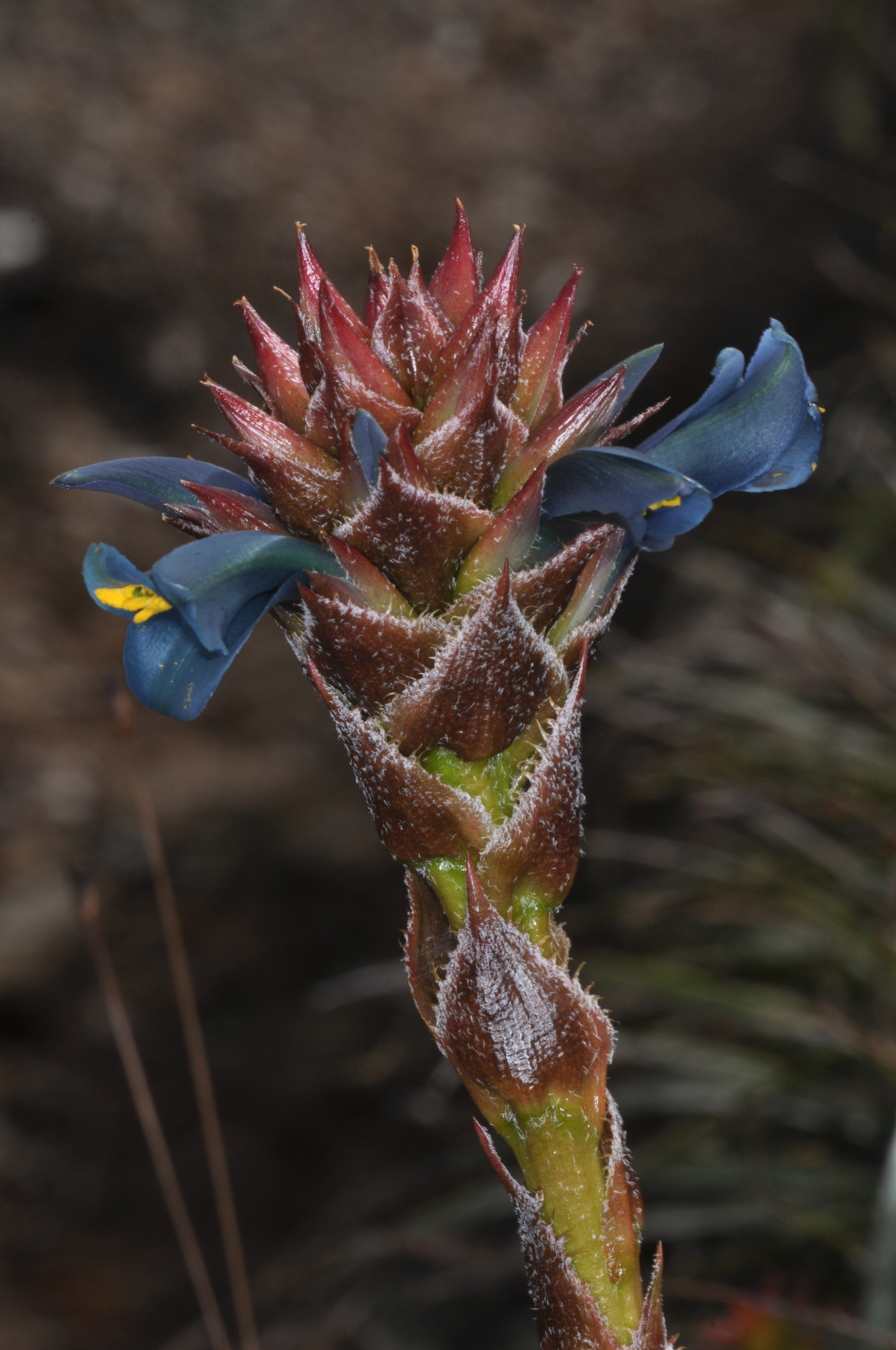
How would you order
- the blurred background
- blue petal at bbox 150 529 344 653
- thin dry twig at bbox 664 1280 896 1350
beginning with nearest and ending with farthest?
blue petal at bbox 150 529 344 653
thin dry twig at bbox 664 1280 896 1350
the blurred background

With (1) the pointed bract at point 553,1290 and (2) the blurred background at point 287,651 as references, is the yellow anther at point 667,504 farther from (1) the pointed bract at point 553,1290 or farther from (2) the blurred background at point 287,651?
(2) the blurred background at point 287,651

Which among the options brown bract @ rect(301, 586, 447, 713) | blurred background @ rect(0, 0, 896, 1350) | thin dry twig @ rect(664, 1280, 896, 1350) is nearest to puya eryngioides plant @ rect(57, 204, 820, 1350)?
brown bract @ rect(301, 586, 447, 713)

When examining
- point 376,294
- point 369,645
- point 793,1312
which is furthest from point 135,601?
point 793,1312

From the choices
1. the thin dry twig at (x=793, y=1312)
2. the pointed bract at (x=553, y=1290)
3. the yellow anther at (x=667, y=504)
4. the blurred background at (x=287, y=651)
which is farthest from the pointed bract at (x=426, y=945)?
the blurred background at (x=287, y=651)

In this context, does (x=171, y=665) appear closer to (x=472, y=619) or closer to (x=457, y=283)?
(x=472, y=619)

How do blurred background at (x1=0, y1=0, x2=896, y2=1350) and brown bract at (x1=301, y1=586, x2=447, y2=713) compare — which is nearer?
brown bract at (x1=301, y1=586, x2=447, y2=713)

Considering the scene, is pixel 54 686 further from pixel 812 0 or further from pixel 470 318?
pixel 812 0

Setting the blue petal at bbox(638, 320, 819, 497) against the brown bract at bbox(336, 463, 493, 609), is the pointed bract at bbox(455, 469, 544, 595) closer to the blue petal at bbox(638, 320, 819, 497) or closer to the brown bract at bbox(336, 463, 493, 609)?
the brown bract at bbox(336, 463, 493, 609)
